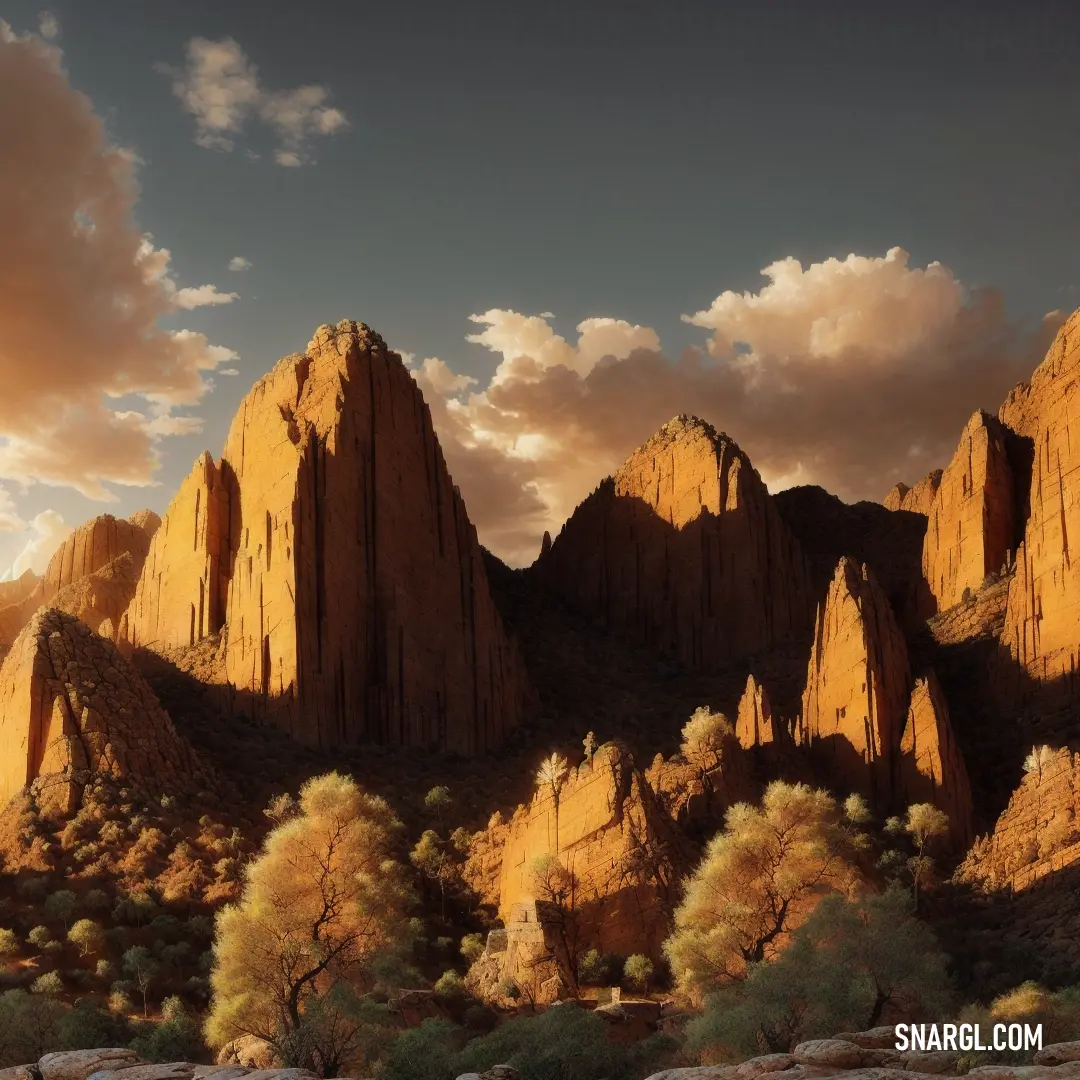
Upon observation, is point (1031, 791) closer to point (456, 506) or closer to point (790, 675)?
point (790, 675)

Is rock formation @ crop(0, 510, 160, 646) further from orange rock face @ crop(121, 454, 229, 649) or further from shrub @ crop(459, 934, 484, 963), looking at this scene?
shrub @ crop(459, 934, 484, 963)

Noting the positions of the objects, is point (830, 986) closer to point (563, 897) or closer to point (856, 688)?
point (563, 897)

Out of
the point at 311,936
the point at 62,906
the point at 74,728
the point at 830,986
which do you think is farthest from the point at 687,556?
the point at 830,986

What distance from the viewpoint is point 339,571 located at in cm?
8481

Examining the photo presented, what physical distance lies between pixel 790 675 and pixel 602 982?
46.4 m

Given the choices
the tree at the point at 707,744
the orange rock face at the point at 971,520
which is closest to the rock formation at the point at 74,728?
the tree at the point at 707,744

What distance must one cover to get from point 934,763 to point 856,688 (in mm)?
6759

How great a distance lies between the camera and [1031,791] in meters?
58.1

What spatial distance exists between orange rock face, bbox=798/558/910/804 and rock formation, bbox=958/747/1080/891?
31.3 feet

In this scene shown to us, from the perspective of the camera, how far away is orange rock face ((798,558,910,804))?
2751 inches

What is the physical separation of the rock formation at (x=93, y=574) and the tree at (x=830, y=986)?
7590cm

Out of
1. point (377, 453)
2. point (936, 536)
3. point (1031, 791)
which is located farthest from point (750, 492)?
point (1031, 791)

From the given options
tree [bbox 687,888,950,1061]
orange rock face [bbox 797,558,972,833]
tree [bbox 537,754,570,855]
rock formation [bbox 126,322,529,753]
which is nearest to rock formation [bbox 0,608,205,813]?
rock formation [bbox 126,322,529,753]

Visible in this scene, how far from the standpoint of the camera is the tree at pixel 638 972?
4916cm
